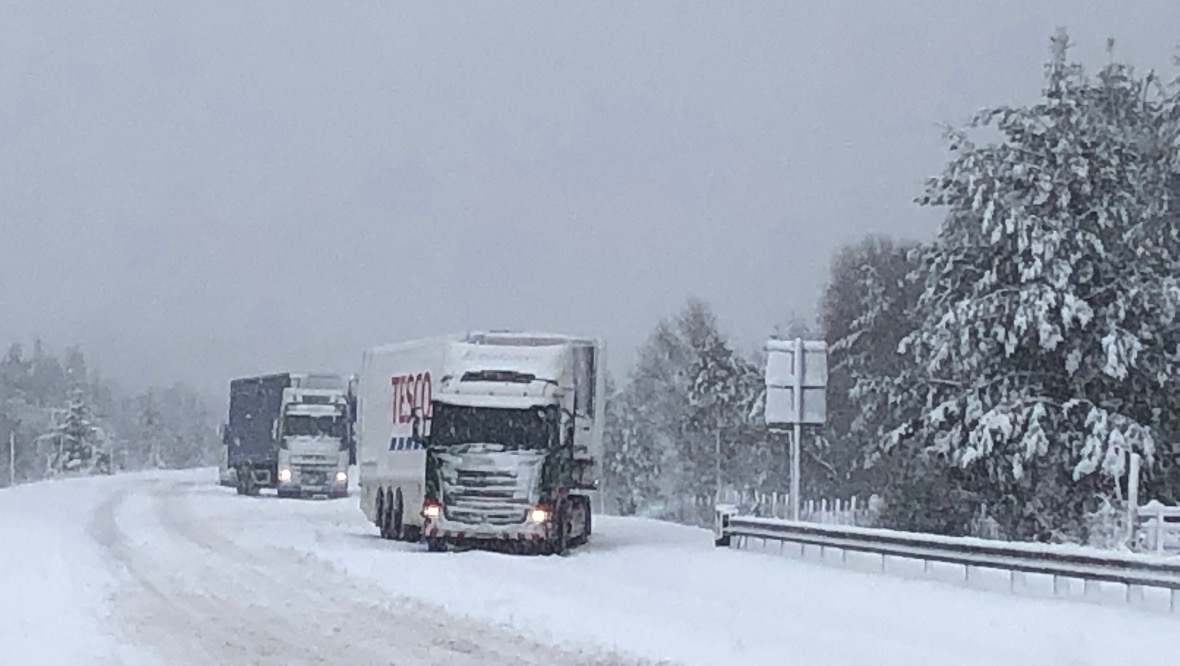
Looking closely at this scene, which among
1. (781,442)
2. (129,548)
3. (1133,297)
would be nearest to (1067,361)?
(1133,297)

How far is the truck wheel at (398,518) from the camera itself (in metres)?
30.2

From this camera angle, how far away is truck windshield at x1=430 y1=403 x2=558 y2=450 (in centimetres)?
2767

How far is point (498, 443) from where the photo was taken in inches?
1087

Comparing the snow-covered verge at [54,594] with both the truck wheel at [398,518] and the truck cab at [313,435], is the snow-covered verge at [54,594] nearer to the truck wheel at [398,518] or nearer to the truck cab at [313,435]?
the truck wheel at [398,518]

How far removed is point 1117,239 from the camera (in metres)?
34.7

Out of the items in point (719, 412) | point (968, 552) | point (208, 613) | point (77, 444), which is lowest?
point (208, 613)

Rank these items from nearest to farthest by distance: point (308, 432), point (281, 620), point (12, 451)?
point (281, 620) < point (308, 432) < point (12, 451)

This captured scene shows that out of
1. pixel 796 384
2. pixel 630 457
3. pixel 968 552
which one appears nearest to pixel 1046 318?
pixel 796 384

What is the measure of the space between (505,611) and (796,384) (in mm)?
12715

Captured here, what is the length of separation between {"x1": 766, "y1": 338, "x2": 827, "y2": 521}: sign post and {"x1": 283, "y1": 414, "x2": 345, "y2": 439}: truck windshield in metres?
24.3

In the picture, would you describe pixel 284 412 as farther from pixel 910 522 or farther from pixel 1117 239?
pixel 1117 239

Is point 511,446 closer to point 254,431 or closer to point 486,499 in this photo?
point 486,499

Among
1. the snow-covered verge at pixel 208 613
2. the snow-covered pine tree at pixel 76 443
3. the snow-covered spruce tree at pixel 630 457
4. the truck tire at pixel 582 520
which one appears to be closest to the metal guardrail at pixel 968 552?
the truck tire at pixel 582 520

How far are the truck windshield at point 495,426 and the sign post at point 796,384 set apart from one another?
13.1ft
